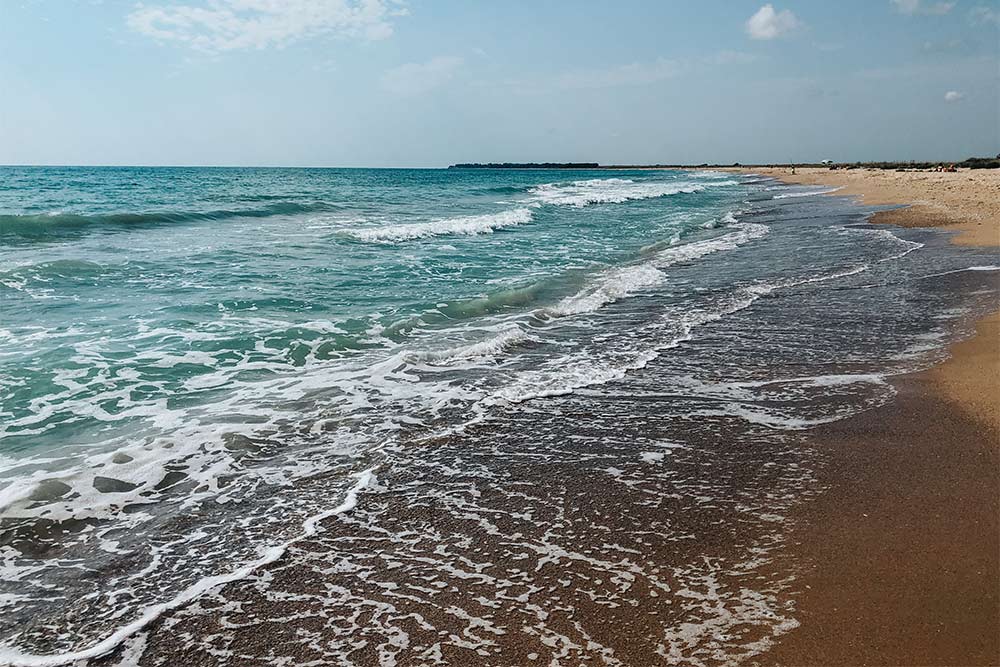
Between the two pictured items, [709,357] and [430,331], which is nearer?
[709,357]

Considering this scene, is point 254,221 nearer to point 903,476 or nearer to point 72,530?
point 72,530

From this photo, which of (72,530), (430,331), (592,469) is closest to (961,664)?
(592,469)

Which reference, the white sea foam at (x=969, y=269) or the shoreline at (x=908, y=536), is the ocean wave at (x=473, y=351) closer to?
the shoreline at (x=908, y=536)

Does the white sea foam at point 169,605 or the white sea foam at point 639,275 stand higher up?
the white sea foam at point 639,275

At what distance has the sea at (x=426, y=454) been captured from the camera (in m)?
3.41

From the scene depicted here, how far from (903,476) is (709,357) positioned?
340 centimetres

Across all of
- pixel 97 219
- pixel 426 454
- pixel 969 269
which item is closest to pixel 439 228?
pixel 97 219

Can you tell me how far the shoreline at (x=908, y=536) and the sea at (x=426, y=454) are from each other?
189 millimetres

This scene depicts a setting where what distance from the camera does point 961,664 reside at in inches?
117

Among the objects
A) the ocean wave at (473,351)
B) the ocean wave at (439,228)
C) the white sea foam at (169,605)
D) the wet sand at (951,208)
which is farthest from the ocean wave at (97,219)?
the wet sand at (951,208)

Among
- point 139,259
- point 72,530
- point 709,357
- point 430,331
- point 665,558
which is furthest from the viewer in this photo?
point 139,259

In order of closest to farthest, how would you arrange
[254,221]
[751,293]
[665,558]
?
[665,558]
[751,293]
[254,221]

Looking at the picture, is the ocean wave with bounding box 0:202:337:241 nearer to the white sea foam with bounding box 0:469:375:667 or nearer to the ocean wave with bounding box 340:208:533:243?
the ocean wave with bounding box 340:208:533:243

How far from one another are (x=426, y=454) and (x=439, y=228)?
19637 mm
